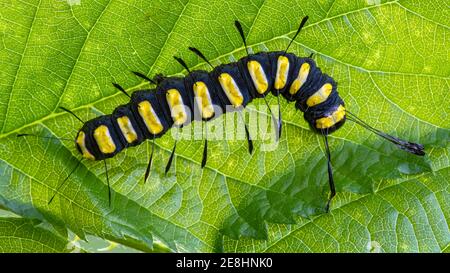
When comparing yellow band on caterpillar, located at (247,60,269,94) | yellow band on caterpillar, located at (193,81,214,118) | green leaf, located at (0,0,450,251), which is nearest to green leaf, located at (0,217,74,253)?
green leaf, located at (0,0,450,251)

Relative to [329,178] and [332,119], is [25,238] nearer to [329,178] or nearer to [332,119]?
[329,178]

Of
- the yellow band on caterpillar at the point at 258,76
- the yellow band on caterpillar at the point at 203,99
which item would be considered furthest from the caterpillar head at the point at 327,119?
the yellow band on caterpillar at the point at 203,99

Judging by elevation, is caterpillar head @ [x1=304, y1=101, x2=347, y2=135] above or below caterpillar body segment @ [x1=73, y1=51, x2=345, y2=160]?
below

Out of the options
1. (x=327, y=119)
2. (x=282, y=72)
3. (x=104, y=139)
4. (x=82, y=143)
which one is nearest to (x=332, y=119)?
(x=327, y=119)

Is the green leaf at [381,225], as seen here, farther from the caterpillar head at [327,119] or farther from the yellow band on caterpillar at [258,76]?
the yellow band on caterpillar at [258,76]

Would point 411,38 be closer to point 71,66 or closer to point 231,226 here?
point 231,226

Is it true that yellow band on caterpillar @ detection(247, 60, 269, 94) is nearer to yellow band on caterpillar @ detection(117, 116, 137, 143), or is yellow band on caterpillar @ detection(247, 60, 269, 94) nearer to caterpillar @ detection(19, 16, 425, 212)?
caterpillar @ detection(19, 16, 425, 212)
